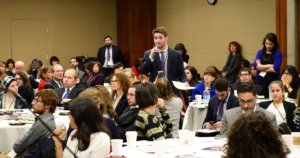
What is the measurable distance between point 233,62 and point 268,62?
3.17 m

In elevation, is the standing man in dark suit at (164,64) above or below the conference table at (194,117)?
above

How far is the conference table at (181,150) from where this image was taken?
3.98 m

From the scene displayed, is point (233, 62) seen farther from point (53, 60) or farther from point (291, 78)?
point (53, 60)

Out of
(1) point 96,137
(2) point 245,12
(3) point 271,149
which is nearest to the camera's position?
(3) point 271,149

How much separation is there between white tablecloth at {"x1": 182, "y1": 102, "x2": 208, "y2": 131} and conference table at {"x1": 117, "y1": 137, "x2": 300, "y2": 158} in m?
2.95

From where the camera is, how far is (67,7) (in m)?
15.7

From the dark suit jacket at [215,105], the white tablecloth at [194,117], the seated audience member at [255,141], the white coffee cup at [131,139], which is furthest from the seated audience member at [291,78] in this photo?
the seated audience member at [255,141]

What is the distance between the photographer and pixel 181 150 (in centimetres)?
424

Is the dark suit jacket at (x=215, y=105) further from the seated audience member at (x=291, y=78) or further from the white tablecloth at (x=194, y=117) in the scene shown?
the seated audience member at (x=291, y=78)

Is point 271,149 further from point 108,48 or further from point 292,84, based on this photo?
point 108,48

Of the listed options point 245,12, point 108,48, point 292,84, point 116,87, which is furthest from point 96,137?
point 108,48

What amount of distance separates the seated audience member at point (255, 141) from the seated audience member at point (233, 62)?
9496mm

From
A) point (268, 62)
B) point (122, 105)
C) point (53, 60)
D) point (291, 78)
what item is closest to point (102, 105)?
point (122, 105)

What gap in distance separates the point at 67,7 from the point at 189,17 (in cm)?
337
